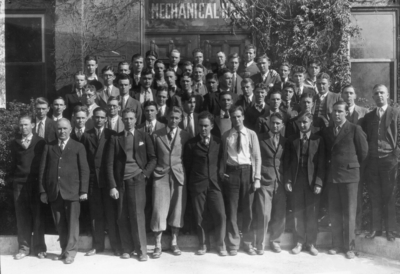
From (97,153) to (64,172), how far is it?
17.6 inches

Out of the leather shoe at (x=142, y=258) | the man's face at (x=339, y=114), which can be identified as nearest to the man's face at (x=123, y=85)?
the leather shoe at (x=142, y=258)

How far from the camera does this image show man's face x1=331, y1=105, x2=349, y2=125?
6703 mm

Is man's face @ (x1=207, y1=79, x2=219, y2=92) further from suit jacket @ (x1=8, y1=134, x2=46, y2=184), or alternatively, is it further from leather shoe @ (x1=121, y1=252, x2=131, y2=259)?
leather shoe @ (x1=121, y1=252, x2=131, y2=259)

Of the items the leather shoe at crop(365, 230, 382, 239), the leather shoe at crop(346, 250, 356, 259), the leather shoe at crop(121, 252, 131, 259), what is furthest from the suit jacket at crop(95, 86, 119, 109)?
the leather shoe at crop(365, 230, 382, 239)

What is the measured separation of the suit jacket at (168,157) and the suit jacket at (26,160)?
1400 mm

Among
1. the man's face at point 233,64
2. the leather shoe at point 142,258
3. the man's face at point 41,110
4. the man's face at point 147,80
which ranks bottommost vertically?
the leather shoe at point 142,258

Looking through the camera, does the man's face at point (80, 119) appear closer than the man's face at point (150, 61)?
Yes

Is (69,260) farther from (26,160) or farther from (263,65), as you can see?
(263,65)

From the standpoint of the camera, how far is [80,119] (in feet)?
22.2

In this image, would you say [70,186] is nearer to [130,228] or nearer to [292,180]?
[130,228]

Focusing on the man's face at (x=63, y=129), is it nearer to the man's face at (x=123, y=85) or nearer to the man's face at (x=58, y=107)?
the man's face at (x=58, y=107)

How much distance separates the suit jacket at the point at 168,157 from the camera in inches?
268

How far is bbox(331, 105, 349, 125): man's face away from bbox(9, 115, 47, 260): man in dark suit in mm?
3538

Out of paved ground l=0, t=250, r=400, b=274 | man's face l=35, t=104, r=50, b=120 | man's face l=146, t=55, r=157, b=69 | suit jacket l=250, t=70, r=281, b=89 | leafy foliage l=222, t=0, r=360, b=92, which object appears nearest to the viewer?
paved ground l=0, t=250, r=400, b=274
